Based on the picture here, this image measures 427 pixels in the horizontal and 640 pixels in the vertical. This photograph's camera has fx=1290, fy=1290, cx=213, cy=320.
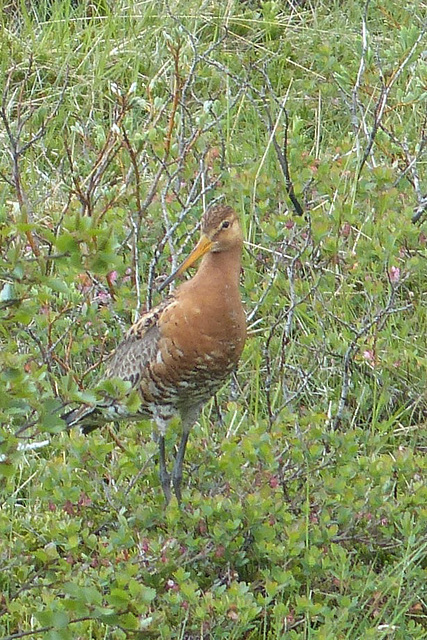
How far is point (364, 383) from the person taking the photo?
4.44 meters

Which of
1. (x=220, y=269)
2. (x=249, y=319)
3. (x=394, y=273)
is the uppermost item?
(x=220, y=269)

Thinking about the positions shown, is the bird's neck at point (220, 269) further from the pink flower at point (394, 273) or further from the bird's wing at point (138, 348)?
the pink flower at point (394, 273)

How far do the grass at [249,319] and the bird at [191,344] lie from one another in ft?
0.35

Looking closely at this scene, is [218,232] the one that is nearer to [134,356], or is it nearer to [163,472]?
[134,356]

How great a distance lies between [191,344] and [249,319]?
63 centimetres

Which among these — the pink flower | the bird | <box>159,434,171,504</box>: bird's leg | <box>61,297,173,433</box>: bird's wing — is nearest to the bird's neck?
the bird

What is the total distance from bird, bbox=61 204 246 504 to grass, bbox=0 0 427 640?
0.11 meters

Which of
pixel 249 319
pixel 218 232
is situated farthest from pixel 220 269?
pixel 249 319

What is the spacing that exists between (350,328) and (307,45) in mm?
2636

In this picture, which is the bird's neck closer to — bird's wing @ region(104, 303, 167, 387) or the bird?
the bird

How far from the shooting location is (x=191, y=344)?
3.84 metres

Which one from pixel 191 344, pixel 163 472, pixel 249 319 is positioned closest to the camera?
pixel 191 344

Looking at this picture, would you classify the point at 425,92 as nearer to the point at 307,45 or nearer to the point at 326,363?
the point at 307,45

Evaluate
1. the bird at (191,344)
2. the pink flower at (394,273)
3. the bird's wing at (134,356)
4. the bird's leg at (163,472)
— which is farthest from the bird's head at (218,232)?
the pink flower at (394,273)
